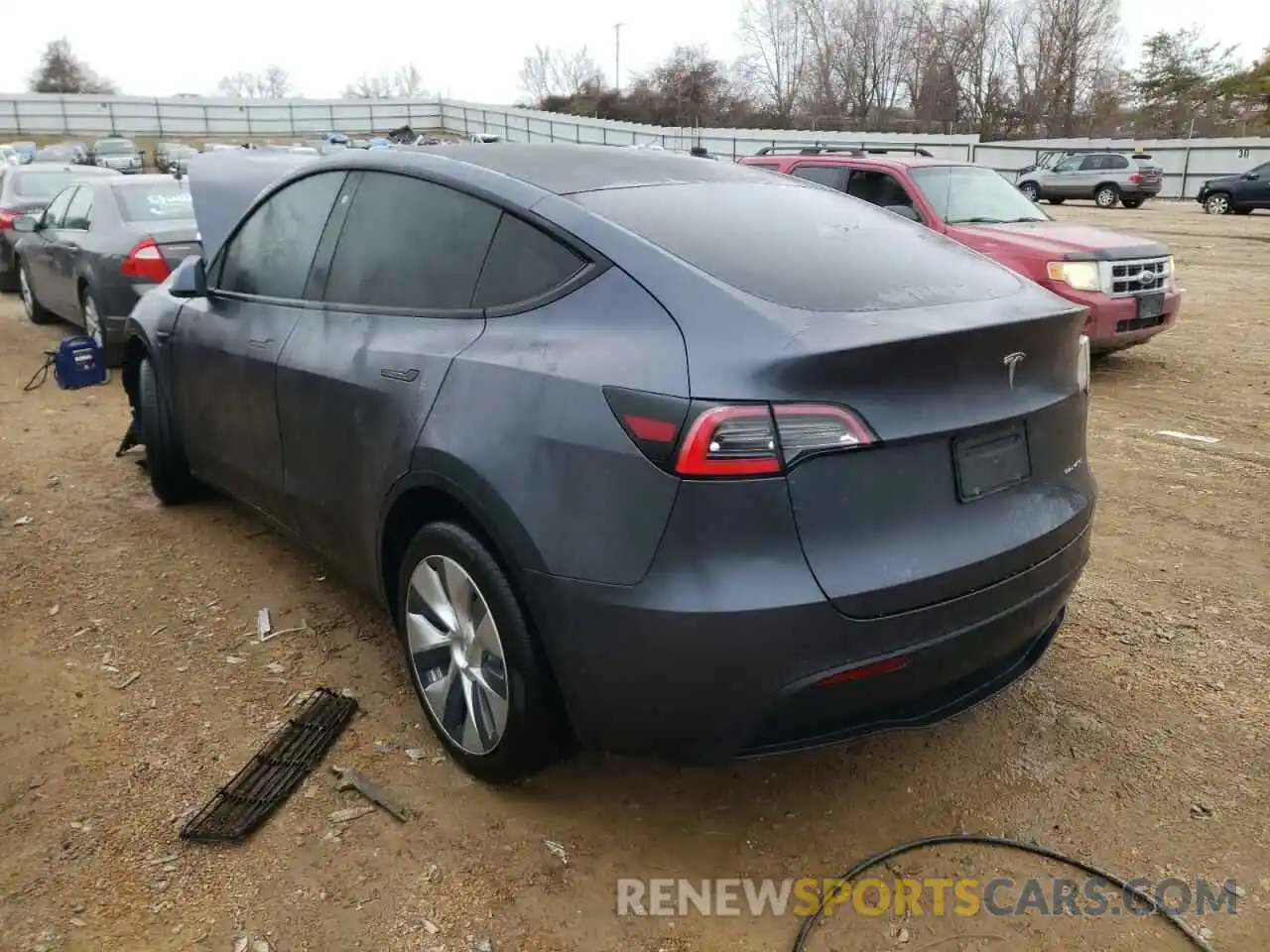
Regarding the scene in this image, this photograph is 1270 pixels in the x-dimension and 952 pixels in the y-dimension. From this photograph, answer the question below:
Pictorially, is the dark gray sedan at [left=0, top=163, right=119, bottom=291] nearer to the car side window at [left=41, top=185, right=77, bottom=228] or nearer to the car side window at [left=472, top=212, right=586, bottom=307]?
the car side window at [left=41, top=185, right=77, bottom=228]

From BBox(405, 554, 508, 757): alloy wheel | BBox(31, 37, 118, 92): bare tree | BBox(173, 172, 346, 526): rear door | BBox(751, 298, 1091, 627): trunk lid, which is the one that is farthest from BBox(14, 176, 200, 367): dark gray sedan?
BBox(31, 37, 118, 92): bare tree

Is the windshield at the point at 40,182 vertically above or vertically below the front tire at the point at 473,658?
above

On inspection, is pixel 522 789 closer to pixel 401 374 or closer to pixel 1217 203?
pixel 401 374

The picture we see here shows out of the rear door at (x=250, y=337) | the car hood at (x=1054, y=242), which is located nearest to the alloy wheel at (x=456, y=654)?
the rear door at (x=250, y=337)

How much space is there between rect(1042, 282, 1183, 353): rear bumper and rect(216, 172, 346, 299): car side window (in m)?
5.78

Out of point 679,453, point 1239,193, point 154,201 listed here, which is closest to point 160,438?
point 679,453

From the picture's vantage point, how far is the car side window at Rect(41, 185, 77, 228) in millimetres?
9117

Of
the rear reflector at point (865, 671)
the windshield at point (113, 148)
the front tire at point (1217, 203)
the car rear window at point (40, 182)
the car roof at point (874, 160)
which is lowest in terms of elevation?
the rear reflector at point (865, 671)

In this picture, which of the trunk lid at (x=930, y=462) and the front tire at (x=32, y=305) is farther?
the front tire at (x=32, y=305)

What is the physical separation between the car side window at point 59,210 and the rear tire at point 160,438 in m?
5.48

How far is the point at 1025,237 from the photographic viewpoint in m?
7.95

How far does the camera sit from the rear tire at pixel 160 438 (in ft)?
15.3

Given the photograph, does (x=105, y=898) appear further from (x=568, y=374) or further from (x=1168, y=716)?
(x=1168, y=716)

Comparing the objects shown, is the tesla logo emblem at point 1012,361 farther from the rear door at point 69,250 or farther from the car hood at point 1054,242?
the rear door at point 69,250
